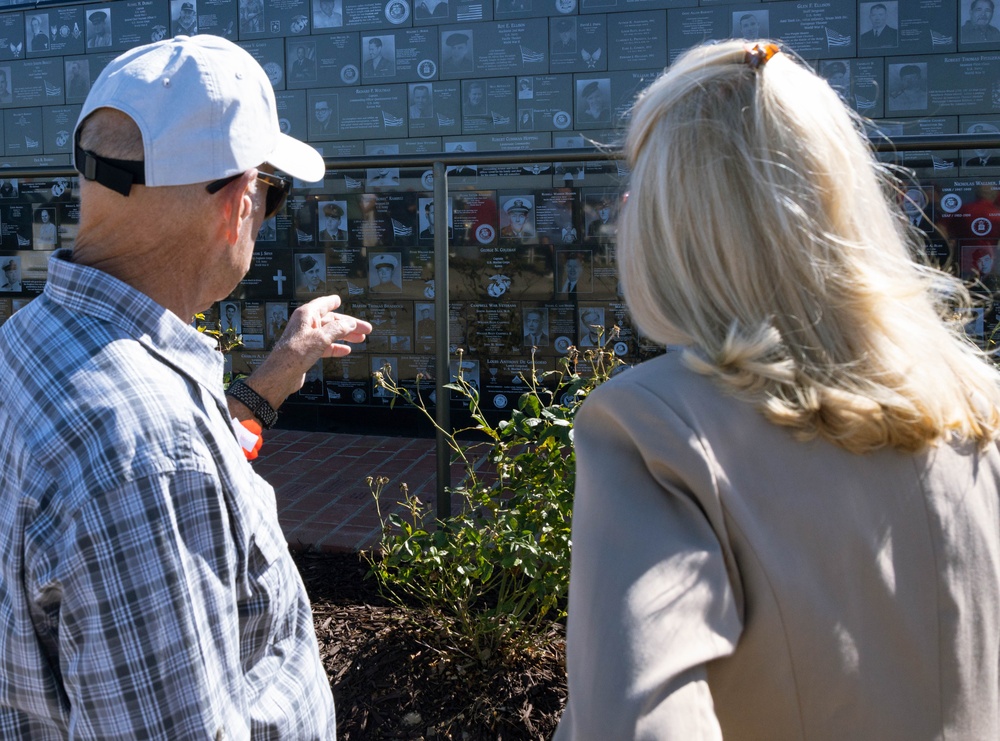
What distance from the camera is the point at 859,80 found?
6.40 meters

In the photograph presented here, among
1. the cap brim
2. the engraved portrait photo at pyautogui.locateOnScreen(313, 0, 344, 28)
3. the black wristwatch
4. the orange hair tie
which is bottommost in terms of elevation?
the black wristwatch

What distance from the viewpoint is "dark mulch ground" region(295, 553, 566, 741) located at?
109 inches

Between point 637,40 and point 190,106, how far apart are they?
5.88 m

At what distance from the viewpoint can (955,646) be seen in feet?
3.62

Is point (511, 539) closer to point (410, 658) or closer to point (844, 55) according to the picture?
point (410, 658)

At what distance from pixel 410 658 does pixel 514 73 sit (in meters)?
4.97

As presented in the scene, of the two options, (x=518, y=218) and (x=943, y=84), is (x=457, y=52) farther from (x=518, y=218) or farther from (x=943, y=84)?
(x=943, y=84)

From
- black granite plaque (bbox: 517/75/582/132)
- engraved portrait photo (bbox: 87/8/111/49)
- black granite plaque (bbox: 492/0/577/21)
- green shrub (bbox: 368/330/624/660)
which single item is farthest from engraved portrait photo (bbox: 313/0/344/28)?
green shrub (bbox: 368/330/624/660)

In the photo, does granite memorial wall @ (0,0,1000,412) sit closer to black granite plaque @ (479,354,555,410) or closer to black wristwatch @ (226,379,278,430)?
black granite plaque @ (479,354,555,410)

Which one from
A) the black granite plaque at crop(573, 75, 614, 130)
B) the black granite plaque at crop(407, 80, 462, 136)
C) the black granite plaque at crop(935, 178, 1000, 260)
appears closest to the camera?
the black granite plaque at crop(935, 178, 1000, 260)

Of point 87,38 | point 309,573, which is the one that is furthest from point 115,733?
point 87,38

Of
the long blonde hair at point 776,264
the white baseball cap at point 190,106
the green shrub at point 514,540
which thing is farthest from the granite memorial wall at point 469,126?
the white baseball cap at point 190,106

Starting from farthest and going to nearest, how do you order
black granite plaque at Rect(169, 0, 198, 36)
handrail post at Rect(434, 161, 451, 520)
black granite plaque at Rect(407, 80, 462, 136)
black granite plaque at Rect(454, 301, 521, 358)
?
black granite plaque at Rect(169, 0, 198, 36) → black granite plaque at Rect(407, 80, 462, 136) → black granite plaque at Rect(454, 301, 521, 358) → handrail post at Rect(434, 161, 451, 520)

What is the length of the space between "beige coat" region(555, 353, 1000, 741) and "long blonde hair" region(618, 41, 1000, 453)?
0.06m
